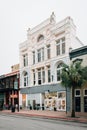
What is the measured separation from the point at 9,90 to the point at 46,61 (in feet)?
49.9

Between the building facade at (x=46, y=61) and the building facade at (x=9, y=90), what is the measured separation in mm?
2983

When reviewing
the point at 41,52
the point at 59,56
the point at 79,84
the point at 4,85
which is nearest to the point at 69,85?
the point at 79,84

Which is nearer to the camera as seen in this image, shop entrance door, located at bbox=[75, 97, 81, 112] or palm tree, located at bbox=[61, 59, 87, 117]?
palm tree, located at bbox=[61, 59, 87, 117]

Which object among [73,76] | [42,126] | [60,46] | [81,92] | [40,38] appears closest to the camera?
[42,126]

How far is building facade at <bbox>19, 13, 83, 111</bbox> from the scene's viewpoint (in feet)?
141

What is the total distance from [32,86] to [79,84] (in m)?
20.8

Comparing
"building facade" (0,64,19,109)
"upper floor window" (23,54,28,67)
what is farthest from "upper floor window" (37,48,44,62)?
"building facade" (0,64,19,109)

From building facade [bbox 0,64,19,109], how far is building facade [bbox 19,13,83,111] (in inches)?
117

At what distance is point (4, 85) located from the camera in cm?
6431

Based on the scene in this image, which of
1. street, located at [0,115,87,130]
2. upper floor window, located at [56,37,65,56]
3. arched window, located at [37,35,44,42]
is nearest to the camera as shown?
street, located at [0,115,87,130]

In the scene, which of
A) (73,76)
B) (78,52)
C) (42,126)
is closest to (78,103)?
(78,52)

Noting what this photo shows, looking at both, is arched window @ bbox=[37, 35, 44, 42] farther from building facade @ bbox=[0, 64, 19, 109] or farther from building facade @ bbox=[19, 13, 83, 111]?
building facade @ bbox=[0, 64, 19, 109]

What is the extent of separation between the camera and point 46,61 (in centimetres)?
4766

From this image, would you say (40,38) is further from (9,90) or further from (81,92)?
(81,92)
